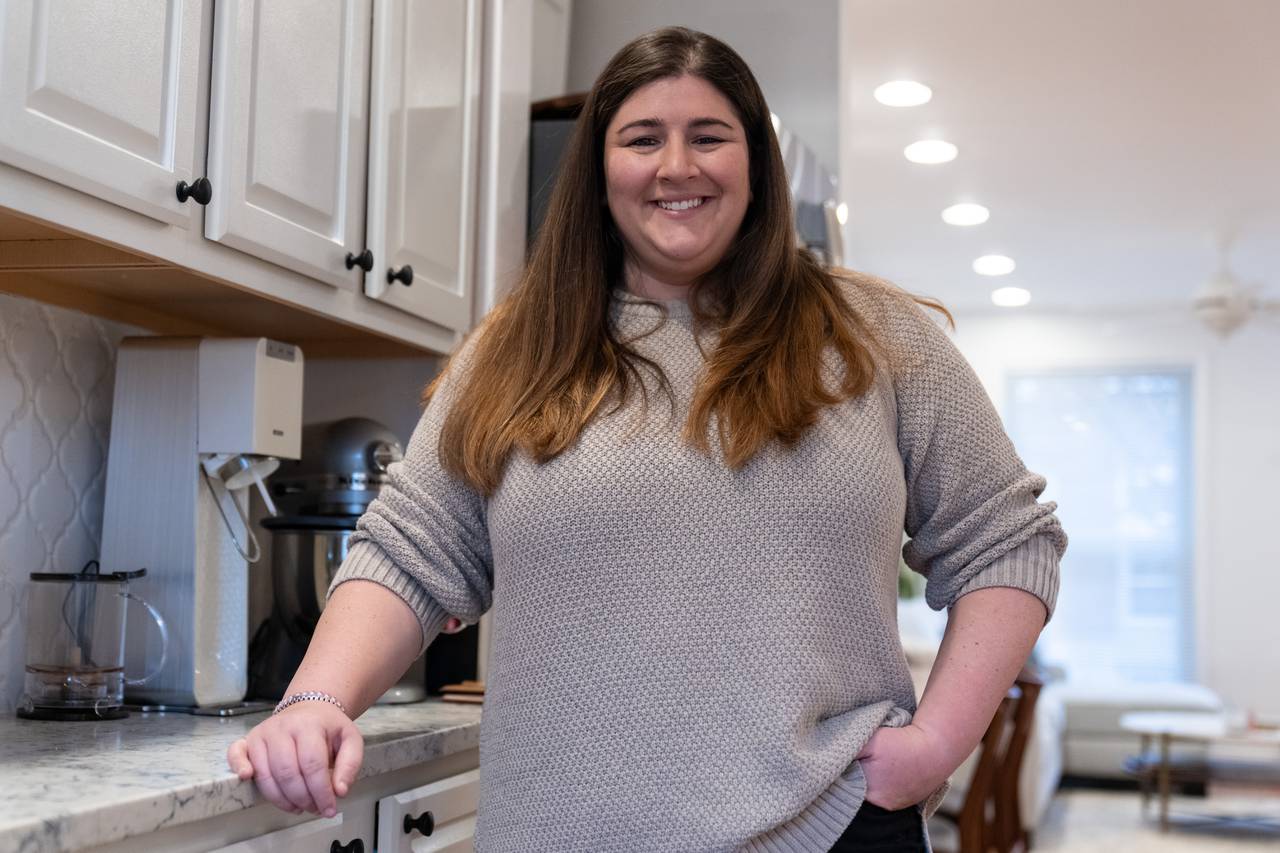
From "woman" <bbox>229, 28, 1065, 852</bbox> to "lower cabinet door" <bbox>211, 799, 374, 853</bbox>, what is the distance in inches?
4.8

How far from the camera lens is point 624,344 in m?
1.40

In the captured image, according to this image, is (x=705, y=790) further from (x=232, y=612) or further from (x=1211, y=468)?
(x=1211, y=468)

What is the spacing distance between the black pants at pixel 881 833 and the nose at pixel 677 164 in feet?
2.08

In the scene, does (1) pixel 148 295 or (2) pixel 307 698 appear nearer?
(2) pixel 307 698

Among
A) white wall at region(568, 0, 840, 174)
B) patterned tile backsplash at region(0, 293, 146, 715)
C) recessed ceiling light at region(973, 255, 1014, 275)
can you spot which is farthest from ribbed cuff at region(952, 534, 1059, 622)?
recessed ceiling light at region(973, 255, 1014, 275)

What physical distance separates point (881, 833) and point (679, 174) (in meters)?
0.66

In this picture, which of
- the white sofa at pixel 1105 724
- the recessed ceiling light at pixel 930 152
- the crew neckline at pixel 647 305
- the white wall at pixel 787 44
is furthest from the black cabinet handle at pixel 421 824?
the white sofa at pixel 1105 724

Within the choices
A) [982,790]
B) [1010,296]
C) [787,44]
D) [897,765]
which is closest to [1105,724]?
[1010,296]

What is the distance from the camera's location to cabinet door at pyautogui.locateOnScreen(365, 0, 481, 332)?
1.97 metres

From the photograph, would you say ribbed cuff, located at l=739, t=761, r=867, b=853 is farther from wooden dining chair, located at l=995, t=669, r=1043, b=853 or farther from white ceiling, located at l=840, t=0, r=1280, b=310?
wooden dining chair, located at l=995, t=669, r=1043, b=853

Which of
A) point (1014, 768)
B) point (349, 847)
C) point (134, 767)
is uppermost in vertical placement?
point (134, 767)

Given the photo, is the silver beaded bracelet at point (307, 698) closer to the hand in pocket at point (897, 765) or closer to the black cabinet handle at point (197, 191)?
the hand in pocket at point (897, 765)

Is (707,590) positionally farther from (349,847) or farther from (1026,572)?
(349,847)

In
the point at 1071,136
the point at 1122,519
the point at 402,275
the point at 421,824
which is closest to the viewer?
the point at 421,824
